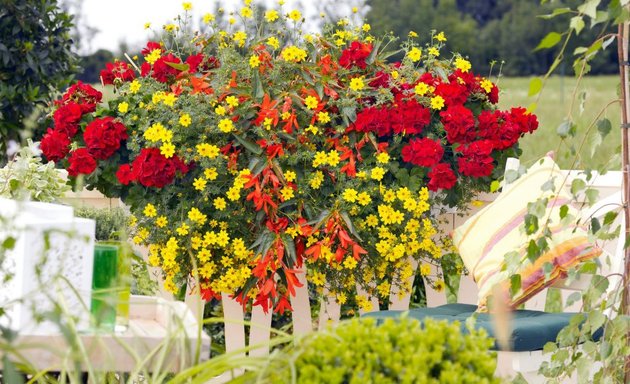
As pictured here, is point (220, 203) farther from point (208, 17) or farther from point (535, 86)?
point (535, 86)

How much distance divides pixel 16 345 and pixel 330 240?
1.70 meters

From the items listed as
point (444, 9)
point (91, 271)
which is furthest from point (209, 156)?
point (444, 9)

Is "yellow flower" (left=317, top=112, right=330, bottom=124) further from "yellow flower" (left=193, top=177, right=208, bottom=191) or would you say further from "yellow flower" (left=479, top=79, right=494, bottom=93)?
"yellow flower" (left=479, top=79, right=494, bottom=93)

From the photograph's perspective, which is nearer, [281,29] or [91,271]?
[91,271]

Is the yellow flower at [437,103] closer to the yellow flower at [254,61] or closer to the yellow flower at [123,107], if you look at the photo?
the yellow flower at [254,61]

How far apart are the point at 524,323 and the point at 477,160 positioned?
0.73 metres

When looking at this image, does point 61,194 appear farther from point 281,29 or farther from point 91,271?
point 91,271

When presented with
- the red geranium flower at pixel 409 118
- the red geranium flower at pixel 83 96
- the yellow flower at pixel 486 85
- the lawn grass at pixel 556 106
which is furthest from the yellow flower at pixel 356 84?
the lawn grass at pixel 556 106

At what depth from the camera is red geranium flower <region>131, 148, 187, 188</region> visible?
3090mm

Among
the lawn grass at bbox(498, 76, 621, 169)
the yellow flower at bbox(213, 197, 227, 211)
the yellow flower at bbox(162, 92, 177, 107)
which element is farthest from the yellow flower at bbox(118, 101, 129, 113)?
the lawn grass at bbox(498, 76, 621, 169)

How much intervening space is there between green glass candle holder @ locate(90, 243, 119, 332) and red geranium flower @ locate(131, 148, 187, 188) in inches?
58.1

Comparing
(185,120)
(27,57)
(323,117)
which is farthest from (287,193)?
(27,57)

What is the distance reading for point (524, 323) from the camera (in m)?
2.61

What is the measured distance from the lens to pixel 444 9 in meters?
16.9
